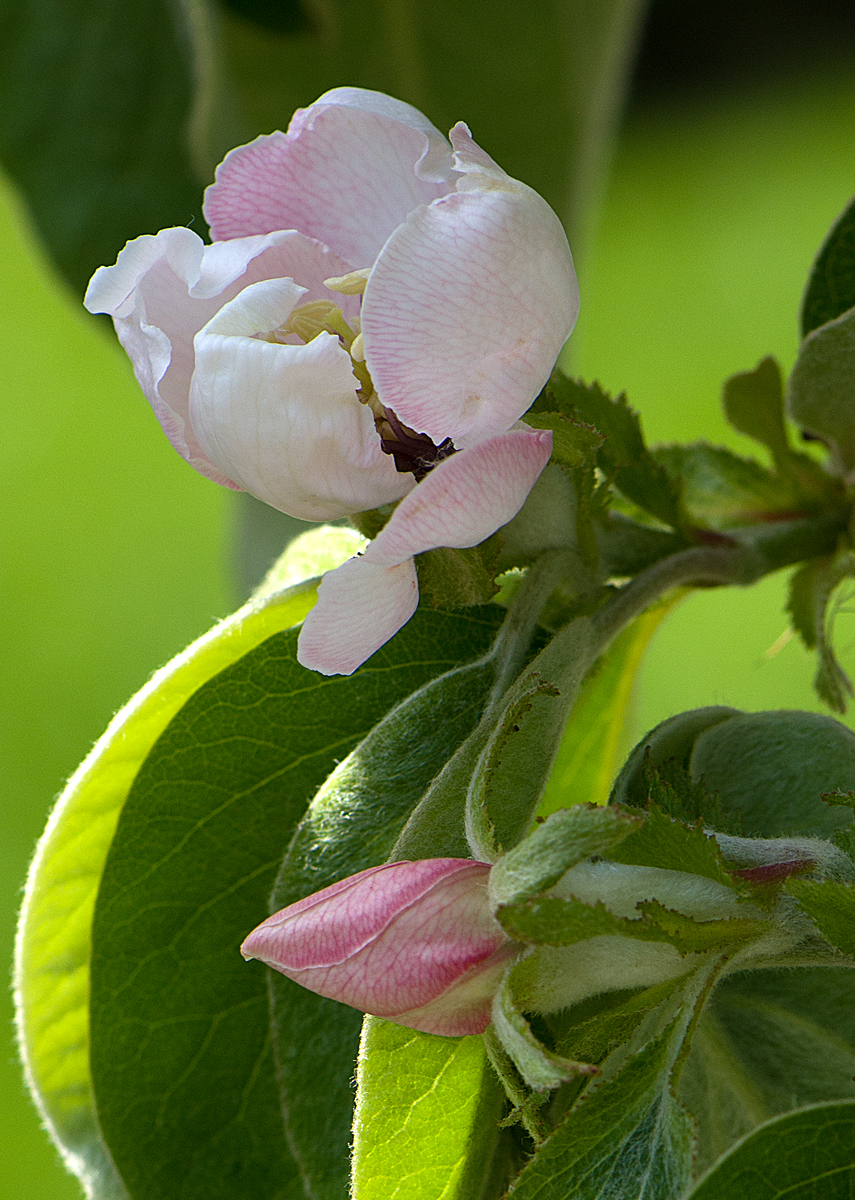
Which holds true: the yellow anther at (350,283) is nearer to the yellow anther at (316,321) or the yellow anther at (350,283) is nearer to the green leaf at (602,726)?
the yellow anther at (316,321)

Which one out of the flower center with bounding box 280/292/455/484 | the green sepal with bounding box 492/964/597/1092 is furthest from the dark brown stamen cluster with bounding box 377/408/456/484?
the green sepal with bounding box 492/964/597/1092

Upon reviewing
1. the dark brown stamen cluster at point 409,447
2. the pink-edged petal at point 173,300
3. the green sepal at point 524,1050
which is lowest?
the green sepal at point 524,1050

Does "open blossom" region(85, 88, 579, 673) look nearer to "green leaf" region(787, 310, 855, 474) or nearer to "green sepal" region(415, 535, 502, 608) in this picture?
"green sepal" region(415, 535, 502, 608)

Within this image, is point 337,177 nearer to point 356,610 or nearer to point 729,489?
point 356,610

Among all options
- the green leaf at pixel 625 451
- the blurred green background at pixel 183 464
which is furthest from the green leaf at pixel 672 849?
the blurred green background at pixel 183 464

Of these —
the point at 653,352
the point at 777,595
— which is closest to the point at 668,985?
the point at 777,595

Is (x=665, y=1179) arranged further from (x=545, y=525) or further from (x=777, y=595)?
(x=777, y=595)

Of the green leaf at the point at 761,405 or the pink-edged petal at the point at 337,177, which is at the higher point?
the pink-edged petal at the point at 337,177
